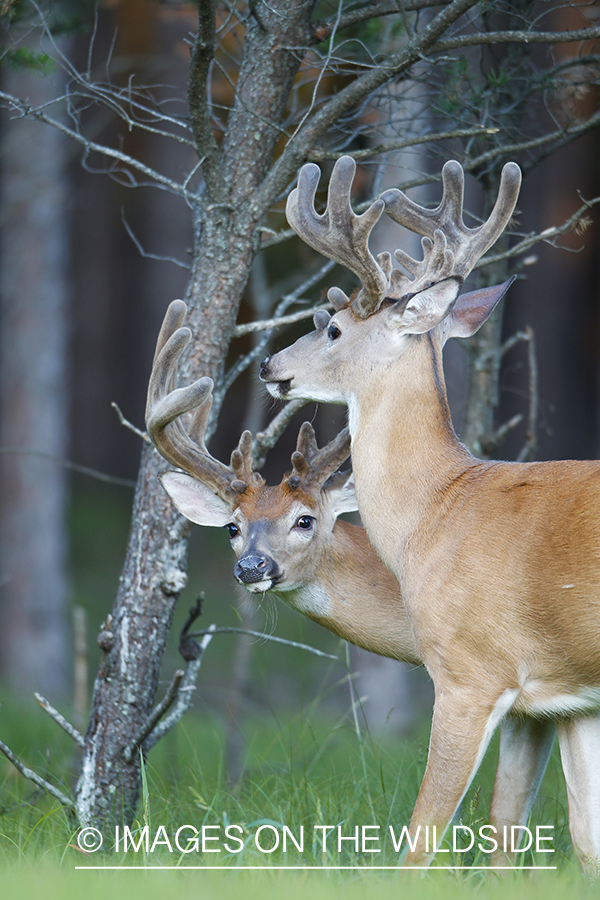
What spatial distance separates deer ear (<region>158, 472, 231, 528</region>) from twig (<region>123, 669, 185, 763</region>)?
74 cm

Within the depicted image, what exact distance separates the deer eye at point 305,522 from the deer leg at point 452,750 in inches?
44.3

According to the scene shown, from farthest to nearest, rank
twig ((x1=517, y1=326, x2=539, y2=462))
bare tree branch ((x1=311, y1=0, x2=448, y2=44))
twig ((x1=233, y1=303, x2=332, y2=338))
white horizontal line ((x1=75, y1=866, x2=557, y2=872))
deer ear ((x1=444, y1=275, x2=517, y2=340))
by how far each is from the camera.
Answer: twig ((x1=517, y1=326, x2=539, y2=462))
twig ((x1=233, y1=303, x2=332, y2=338))
deer ear ((x1=444, y1=275, x2=517, y2=340))
bare tree branch ((x1=311, y1=0, x2=448, y2=44))
white horizontal line ((x1=75, y1=866, x2=557, y2=872))

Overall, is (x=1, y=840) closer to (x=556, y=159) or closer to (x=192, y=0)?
(x=192, y=0)

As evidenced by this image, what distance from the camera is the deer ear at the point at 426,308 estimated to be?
4.14 m

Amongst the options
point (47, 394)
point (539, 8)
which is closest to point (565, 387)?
point (47, 394)

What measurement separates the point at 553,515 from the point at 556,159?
663 inches

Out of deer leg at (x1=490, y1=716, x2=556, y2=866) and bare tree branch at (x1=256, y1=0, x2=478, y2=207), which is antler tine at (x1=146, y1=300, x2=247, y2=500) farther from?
deer leg at (x1=490, y1=716, x2=556, y2=866)

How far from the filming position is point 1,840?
163 inches

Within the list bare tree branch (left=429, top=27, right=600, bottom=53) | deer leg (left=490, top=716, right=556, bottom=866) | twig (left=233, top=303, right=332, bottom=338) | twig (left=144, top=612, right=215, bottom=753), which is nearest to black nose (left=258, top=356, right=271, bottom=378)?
twig (left=233, top=303, right=332, bottom=338)

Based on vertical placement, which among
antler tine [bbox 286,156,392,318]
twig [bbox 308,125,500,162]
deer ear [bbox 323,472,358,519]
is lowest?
deer ear [bbox 323,472,358,519]

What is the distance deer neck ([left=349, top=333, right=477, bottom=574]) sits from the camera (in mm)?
4203

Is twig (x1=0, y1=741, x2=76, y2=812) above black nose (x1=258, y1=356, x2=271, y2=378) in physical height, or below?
below

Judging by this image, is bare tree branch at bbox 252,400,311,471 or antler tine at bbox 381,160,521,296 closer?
antler tine at bbox 381,160,521,296

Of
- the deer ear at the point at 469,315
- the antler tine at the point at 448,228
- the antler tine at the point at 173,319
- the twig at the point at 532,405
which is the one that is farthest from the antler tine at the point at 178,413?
the twig at the point at 532,405
